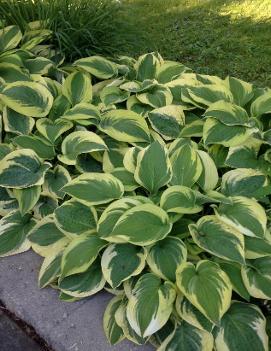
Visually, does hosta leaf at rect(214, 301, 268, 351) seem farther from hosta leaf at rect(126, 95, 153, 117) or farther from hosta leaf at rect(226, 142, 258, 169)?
hosta leaf at rect(126, 95, 153, 117)

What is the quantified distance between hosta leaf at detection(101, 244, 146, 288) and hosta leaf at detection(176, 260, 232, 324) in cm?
18

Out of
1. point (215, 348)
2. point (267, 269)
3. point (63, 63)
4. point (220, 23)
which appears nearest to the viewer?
point (215, 348)

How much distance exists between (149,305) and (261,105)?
4.13 feet

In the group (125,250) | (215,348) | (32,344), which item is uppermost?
(125,250)

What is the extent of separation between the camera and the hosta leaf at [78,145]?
2.31 meters

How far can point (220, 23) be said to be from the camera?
4816 millimetres

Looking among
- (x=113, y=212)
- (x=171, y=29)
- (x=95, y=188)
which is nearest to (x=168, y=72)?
(x=95, y=188)

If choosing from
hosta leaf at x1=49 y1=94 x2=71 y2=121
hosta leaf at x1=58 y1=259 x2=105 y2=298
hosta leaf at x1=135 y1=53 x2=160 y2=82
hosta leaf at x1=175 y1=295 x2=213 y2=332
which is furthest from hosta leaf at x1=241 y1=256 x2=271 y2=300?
hosta leaf at x1=135 y1=53 x2=160 y2=82

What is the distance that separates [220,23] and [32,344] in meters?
3.84

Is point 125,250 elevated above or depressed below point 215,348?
above

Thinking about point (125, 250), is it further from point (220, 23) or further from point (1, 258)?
point (220, 23)

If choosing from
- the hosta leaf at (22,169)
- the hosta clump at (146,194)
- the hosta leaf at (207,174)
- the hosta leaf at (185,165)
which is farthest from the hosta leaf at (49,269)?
the hosta leaf at (207,174)

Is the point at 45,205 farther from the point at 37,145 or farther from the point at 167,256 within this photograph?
the point at 167,256

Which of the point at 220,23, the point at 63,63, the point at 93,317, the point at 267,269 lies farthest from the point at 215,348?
the point at 220,23
